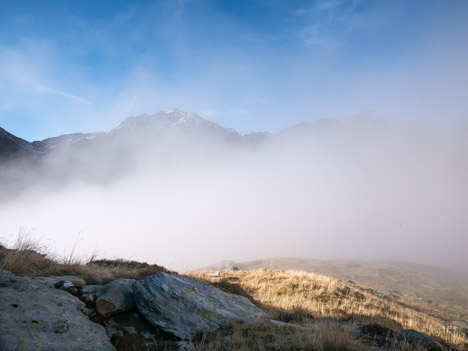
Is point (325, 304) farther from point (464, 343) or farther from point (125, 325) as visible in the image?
point (125, 325)

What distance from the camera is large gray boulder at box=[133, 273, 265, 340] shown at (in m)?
6.70

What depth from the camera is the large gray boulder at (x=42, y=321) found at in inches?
170

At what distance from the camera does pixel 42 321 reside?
4973 millimetres

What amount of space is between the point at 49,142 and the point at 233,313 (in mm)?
229378

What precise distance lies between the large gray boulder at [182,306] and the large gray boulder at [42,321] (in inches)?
55.4

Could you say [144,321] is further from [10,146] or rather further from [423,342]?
[10,146]

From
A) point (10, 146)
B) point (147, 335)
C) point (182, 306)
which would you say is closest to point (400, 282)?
point (182, 306)

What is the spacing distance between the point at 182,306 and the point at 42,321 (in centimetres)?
350

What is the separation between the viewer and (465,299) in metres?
37.0

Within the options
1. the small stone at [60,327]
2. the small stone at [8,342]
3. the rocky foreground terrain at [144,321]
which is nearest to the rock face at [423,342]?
the rocky foreground terrain at [144,321]

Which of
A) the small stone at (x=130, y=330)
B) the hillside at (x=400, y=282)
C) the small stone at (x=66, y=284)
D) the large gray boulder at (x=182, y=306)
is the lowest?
the hillside at (x=400, y=282)

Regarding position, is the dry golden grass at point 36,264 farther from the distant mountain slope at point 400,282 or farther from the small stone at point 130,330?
the distant mountain slope at point 400,282

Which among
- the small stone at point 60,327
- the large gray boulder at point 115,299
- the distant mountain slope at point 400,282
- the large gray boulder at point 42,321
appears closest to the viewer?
the large gray boulder at point 42,321

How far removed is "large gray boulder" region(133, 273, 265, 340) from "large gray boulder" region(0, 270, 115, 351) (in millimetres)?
1407
